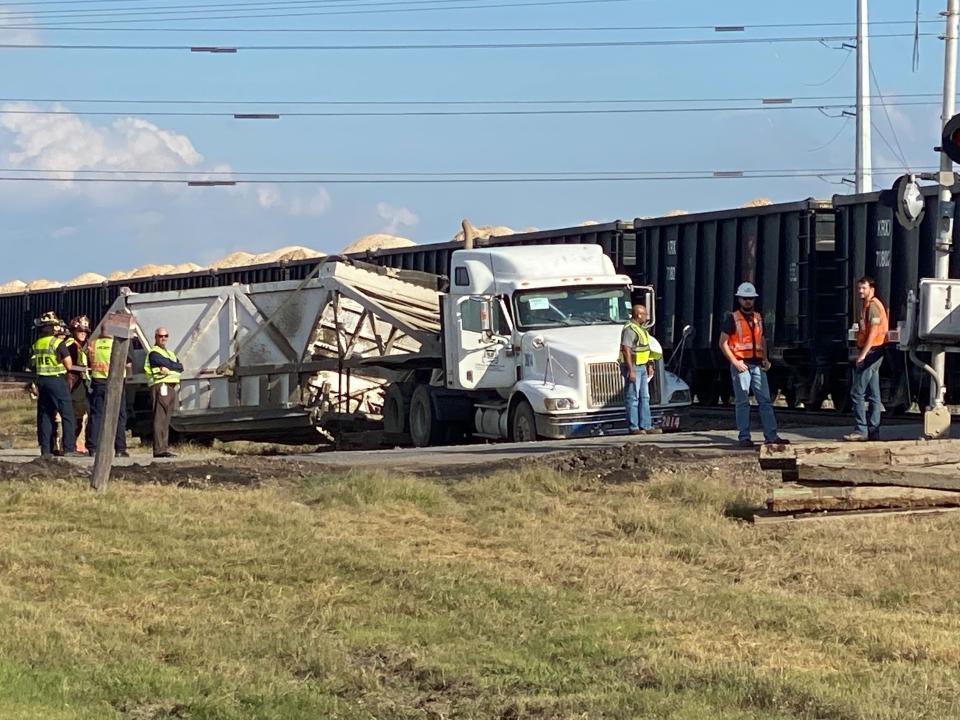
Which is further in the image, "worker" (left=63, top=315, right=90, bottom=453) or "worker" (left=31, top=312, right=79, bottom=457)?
"worker" (left=63, top=315, right=90, bottom=453)

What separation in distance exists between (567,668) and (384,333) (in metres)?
16.4

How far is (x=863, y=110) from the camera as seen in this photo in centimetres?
3844

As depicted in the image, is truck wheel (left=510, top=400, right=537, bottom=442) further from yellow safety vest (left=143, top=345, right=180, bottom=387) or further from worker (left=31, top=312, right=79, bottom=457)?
worker (left=31, top=312, right=79, bottom=457)

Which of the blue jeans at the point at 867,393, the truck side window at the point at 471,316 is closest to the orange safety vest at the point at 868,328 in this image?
the blue jeans at the point at 867,393

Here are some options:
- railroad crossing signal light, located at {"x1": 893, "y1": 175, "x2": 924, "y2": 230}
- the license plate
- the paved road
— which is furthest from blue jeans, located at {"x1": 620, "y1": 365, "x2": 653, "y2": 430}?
railroad crossing signal light, located at {"x1": 893, "y1": 175, "x2": 924, "y2": 230}

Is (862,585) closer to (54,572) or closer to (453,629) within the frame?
(453,629)

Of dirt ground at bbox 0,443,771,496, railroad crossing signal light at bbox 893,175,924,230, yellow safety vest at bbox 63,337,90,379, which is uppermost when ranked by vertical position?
railroad crossing signal light at bbox 893,175,924,230

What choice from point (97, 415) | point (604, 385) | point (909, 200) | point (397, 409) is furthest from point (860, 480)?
point (397, 409)

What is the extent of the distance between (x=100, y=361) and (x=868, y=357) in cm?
853

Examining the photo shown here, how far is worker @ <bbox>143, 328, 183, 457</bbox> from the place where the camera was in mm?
19219

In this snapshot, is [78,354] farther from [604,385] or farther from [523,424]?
[604,385]

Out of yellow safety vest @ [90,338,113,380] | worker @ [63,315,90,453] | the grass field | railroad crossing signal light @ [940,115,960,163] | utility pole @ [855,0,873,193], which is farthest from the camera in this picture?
utility pole @ [855,0,873,193]

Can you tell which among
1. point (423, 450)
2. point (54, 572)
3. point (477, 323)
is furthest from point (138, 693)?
point (477, 323)

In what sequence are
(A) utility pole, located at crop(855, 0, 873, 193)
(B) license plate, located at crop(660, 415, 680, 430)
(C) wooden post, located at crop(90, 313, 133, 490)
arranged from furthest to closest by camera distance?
(A) utility pole, located at crop(855, 0, 873, 193) < (B) license plate, located at crop(660, 415, 680, 430) < (C) wooden post, located at crop(90, 313, 133, 490)
